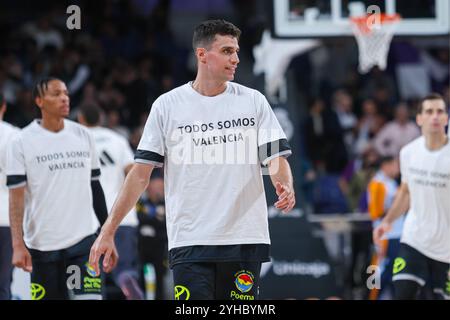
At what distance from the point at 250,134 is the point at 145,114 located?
1142 centimetres

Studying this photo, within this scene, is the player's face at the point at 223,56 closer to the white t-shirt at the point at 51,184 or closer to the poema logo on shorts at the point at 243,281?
the poema logo on shorts at the point at 243,281

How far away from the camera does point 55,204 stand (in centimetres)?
993

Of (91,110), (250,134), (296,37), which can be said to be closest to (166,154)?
(250,134)

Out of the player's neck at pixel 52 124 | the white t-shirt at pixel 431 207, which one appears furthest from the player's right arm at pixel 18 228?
the white t-shirt at pixel 431 207

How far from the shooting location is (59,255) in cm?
986

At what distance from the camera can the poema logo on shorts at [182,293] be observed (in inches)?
295

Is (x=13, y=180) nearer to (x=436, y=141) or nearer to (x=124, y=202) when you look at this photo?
(x=124, y=202)

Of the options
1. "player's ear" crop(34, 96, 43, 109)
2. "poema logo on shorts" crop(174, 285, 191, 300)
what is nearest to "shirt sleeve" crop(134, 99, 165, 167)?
"poema logo on shorts" crop(174, 285, 191, 300)

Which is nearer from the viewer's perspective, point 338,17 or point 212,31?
point 212,31

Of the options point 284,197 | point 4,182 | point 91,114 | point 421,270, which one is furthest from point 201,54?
point 91,114

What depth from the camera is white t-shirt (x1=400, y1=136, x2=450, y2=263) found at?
10.7m

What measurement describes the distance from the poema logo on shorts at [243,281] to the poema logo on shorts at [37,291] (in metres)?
2.78

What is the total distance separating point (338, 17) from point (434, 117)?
5047 millimetres

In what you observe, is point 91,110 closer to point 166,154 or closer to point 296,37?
point 296,37
